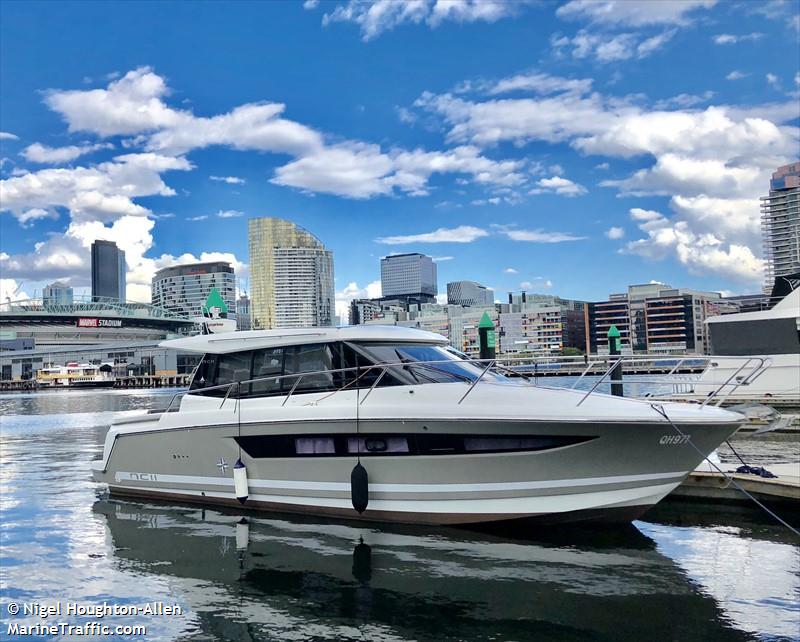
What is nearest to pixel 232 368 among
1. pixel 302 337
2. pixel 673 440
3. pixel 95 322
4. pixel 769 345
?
pixel 302 337

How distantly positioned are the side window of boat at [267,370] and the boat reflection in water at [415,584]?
6.85 feet

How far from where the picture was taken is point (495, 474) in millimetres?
8250

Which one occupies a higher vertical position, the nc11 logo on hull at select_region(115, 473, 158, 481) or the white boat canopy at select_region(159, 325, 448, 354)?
the white boat canopy at select_region(159, 325, 448, 354)

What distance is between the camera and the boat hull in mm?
7887

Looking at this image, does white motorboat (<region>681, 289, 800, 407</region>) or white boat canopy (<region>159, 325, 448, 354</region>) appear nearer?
white boat canopy (<region>159, 325, 448, 354</region>)

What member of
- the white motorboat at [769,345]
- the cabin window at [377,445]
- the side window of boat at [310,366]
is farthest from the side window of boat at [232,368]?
the white motorboat at [769,345]

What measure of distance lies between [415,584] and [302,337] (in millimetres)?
4505

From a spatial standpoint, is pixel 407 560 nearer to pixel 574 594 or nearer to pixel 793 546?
pixel 574 594

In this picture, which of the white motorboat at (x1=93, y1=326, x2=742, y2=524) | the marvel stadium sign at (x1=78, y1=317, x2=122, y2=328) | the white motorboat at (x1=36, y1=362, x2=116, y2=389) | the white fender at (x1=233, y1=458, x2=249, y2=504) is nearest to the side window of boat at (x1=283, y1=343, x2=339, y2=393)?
the white motorboat at (x1=93, y1=326, x2=742, y2=524)

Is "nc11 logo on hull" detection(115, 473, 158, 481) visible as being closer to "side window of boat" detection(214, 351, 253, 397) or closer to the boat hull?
"side window of boat" detection(214, 351, 253, 397)

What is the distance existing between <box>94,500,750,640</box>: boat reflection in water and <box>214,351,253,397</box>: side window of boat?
96.6 inches

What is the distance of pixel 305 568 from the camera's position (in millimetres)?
7723

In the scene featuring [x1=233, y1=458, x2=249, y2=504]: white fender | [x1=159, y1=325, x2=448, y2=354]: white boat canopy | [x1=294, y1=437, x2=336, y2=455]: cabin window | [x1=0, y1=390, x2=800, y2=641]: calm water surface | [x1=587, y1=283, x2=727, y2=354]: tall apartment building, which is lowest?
[x1=0, y1=390, x2=800, y2=641]: calm water surface

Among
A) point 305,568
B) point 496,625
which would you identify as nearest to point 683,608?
point 496,625
